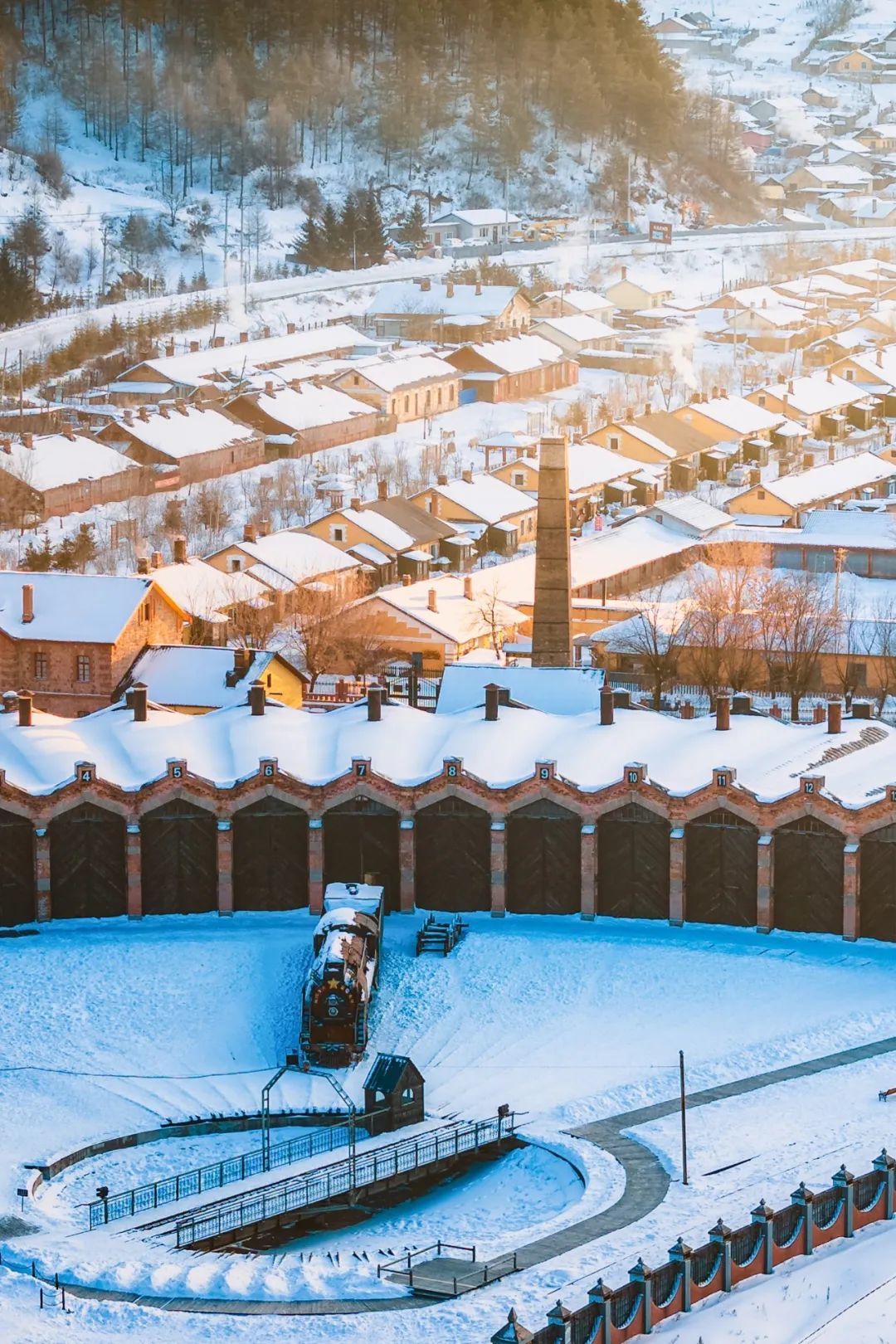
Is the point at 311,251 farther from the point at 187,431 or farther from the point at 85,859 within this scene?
the point at 85,859

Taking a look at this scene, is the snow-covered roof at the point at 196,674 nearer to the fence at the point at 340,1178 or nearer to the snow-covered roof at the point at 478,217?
the fence at the point at 340,1178

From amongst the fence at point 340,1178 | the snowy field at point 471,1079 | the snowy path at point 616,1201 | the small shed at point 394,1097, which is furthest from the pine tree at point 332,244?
the fence at point 340,1178

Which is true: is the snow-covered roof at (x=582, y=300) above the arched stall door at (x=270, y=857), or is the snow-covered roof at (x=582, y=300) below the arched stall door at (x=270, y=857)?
above

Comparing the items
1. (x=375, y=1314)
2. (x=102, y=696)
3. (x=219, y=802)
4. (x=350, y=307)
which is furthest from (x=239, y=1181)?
(x=350, y=307)

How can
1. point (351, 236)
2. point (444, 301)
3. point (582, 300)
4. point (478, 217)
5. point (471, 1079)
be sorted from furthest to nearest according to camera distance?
point (478, 217)
point (351, 236)
point (582, 300)
point (444, 301)
point (471, 1079)

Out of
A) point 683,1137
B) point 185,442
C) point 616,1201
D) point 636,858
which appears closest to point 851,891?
point 636,858

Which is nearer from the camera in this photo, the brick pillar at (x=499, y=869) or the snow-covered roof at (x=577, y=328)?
the brick pillar at (x=499, y=869)

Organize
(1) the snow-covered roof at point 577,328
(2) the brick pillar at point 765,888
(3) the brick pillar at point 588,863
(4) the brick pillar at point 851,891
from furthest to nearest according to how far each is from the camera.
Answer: (1) the snow-covered roof at point 577,328 → (3) the brick pillar at point 588,863 → (2) the brick pillar at point 765,888 → (4) the brick pillar at point 851,891
